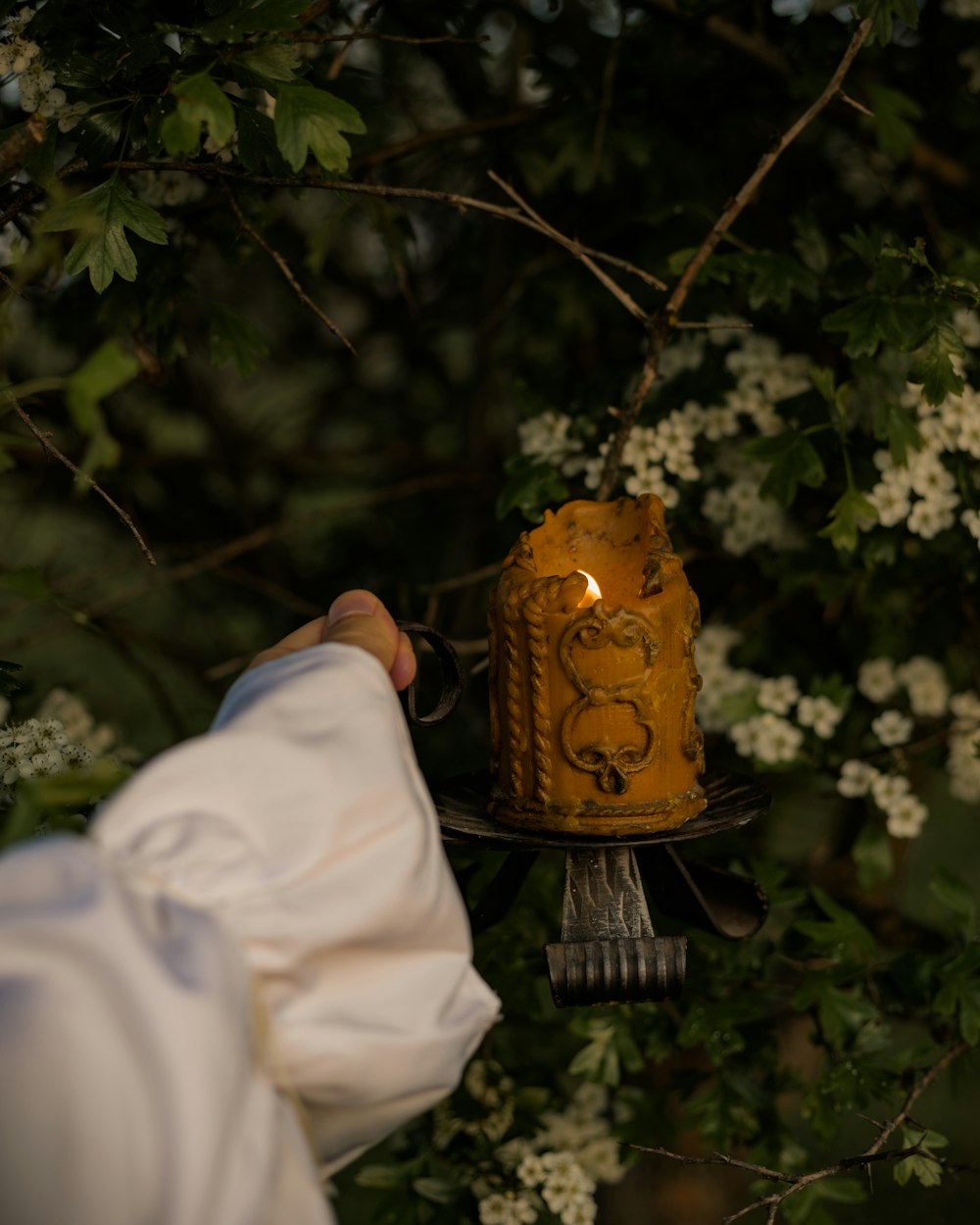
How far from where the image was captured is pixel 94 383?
693mm

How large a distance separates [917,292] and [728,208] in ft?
0.90

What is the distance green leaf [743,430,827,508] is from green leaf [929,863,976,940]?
54cm

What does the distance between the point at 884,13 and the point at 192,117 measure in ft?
2.65

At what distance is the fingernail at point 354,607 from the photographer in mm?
1026

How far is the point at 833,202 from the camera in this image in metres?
2.25

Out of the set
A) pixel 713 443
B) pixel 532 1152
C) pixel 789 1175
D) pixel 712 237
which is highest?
pixel 712 237

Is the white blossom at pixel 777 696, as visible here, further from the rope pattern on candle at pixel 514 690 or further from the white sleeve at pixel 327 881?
the white sleeve at pixel 327 881

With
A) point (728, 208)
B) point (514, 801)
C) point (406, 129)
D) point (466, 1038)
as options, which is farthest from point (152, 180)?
point (406, 129)

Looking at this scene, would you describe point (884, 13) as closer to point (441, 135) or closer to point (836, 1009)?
point (441, 135)

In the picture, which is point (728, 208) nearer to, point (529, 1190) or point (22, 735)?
point (22, 735)

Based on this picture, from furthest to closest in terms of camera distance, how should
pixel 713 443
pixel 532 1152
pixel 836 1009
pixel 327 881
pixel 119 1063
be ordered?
pixel 713 443 → pixel 532 1152 → pixel 836 1009 → pixel 327 881 → pixel 119 1063

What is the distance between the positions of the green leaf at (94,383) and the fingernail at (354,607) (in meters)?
0.35

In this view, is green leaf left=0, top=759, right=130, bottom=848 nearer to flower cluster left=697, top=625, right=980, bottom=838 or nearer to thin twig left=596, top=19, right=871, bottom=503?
thin twig left=596, top=19, right=871, bottom=503

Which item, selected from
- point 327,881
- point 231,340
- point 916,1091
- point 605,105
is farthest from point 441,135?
point 916,1091
